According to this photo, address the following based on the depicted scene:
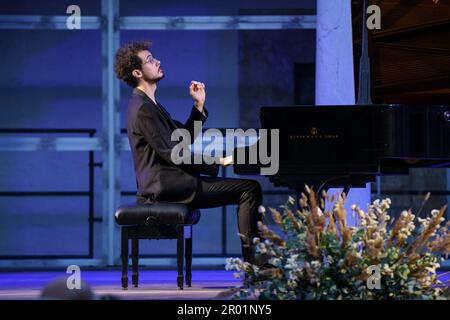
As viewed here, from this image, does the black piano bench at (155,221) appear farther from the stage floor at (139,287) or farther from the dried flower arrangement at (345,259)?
the dried flower arrangement at (345,259)

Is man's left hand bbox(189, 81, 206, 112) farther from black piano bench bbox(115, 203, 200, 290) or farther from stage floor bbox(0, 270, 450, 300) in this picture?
stage floor bbox(0, 270, 450, 300)

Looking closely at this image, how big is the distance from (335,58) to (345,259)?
11.1 ft

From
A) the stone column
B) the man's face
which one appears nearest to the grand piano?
the man's face

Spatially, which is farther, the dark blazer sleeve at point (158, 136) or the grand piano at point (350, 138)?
the dark blazer sleeve at point (158, 136)

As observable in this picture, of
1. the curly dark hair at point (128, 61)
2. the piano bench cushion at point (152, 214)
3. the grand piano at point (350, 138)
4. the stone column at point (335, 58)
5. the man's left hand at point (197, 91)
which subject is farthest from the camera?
the stone column at point (335, 58)

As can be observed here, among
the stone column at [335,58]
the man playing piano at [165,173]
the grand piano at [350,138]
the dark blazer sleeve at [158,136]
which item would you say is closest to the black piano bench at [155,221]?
the man playing piano at [165,173]

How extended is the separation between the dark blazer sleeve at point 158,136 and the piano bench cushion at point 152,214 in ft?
0.75

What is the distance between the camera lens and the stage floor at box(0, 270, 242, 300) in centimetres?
464

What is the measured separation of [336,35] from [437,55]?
155cm

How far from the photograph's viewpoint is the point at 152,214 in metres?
4.93

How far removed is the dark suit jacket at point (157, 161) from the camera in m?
5.00

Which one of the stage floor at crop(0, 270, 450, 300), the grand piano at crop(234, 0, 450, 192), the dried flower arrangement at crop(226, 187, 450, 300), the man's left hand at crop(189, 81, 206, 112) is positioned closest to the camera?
the dried flower arrangement at crop(226, 187, 450, 300)

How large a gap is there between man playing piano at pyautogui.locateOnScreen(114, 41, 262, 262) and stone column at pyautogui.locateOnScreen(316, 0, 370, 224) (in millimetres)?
1735
